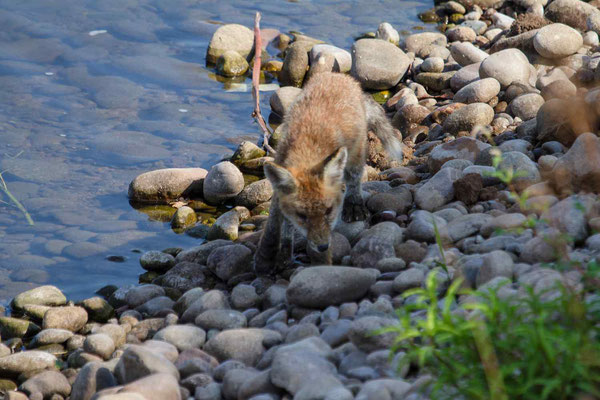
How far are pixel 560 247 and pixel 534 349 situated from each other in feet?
3.06

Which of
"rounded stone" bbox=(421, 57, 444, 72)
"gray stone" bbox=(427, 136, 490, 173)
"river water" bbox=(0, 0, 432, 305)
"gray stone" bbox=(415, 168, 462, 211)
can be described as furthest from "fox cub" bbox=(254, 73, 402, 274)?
"rounded stone" bbox=(421, 57, 444, 72)

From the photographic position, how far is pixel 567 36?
11.4 metres

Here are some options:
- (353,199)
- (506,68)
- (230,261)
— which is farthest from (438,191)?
(506,68)

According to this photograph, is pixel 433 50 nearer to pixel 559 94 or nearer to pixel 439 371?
pixel 559 94

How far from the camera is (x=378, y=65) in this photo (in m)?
12.4

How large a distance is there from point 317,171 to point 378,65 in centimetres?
666

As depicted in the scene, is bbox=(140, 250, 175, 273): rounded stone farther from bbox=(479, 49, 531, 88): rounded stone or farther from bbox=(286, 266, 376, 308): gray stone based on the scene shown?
bbox=(479, 49, 531, 88): rounded stone

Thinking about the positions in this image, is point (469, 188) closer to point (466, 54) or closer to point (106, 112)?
point (466, 54)

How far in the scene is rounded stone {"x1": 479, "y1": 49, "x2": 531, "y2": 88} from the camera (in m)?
10.5

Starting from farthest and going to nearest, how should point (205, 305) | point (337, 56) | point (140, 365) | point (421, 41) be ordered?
point (421, 41)
point (337, 56)
point (205, 305)
point (140, 365)

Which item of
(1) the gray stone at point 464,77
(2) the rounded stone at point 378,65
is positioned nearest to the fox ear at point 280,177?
(1) the gray stone at point 464,77

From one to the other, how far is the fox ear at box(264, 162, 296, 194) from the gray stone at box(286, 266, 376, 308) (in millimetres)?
1042

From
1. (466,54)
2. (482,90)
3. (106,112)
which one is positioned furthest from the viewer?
(466,54)

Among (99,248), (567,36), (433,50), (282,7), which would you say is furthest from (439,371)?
(282,7)
